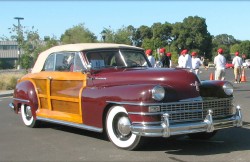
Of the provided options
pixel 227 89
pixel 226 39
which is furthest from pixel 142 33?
pixel 227 89

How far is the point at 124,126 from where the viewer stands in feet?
21.5

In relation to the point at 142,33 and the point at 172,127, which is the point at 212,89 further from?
the point at 142,33

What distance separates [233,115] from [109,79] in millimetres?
2148

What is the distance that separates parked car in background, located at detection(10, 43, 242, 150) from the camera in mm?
A: 6125

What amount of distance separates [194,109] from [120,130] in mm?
1215

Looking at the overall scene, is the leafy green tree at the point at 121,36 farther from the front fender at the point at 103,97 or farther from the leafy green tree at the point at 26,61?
the front fender at the point at 103,97

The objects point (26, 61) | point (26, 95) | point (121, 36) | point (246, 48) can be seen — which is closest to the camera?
point (26, 95)

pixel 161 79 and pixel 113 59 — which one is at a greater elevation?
pixel 113 59

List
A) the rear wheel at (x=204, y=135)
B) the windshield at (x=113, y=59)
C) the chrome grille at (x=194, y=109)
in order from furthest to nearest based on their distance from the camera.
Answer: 1. the windshield at (x=113, y=59)
2. the rear wheel at (x=204, y=135)
3. the chrome grille at (x=194, y=109)

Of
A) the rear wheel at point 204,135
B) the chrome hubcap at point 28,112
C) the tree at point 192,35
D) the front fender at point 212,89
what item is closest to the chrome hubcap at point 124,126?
the front fender at point 212,89

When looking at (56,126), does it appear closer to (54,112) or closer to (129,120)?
(54,112)

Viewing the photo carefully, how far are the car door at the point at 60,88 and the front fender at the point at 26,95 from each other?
0.45ft

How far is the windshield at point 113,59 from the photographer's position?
7.89m

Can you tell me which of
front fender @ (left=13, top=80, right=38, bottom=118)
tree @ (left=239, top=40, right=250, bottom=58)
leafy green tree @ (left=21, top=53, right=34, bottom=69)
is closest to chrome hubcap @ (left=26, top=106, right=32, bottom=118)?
front fender @ (left=13, top=80, right=38, bottom=118)
